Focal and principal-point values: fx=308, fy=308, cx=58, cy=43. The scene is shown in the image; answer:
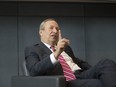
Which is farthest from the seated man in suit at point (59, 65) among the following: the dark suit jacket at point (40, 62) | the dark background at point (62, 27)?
the dark background at point (62, 27)

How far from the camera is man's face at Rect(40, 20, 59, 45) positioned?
3557 mm

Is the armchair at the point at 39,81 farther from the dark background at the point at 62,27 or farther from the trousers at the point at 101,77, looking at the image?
the dark background at the point at 62,27

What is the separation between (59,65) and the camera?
326cm

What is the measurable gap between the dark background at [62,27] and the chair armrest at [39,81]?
2558 mm

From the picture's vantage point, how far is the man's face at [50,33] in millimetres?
3557

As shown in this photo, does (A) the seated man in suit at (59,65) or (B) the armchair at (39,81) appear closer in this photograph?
(B) the armchair at (39,81)

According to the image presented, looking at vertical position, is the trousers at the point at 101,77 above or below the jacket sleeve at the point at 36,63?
below

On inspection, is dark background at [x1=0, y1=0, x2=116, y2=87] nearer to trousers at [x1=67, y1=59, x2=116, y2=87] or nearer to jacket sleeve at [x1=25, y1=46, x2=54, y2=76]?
jacket sleeve at [x1=25, y1=46, x2=54, y2=76]

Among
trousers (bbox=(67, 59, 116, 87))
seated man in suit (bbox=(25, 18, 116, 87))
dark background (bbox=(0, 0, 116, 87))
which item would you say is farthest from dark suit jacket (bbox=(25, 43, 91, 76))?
dark background (bbox=(0, 0, 116, 87))

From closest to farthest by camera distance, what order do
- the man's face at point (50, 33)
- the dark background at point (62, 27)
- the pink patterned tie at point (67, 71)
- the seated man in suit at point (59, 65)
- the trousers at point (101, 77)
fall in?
the trousers at point (101, 77)
the seated man in suit at point (59, 65)
the pink patterned tie at point (67, 71)
the man's face at point (50, 33)
the dark background at point (62, 27)

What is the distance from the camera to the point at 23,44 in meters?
5.74

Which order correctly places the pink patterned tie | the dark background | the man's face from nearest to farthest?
the pink patterned tie → the man's face → the dark background

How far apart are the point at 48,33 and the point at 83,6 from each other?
255 centimetres

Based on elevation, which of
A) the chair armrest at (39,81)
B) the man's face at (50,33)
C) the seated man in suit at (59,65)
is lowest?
the chair armrest at (39,81)
